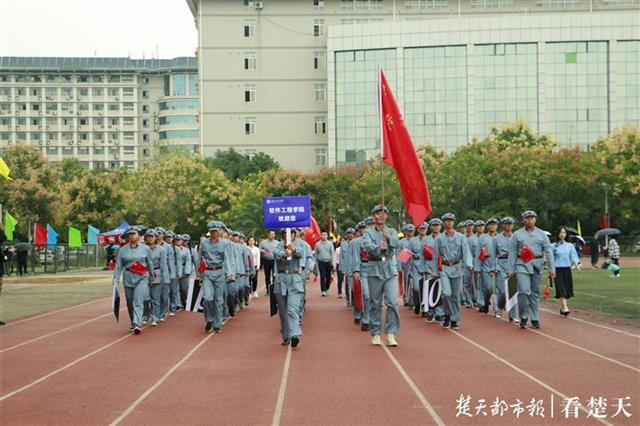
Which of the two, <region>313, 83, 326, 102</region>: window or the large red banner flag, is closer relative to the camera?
the large red banner flag

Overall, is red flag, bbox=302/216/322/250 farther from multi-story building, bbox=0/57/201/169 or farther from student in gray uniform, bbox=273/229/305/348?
multi-story building, bbox=0/57/201/169

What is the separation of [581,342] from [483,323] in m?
3.31

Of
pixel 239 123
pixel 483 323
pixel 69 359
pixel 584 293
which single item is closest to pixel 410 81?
pixel 239 123

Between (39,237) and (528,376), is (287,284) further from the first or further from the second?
(39,237)

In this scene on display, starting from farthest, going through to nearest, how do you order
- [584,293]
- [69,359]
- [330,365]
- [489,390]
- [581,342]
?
1. [584,293]
2. [581,342]
3. [69,359]
4. [330,365]
5. [489,390]

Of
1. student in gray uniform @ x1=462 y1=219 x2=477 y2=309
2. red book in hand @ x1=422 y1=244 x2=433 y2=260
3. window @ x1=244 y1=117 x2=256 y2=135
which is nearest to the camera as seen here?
red book in hand @ x1=422 y1=244 x2=433 y2=260

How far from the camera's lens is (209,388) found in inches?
401

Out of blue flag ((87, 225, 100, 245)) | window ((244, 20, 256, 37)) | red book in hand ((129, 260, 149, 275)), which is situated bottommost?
blue flag ((87, 225, 100, 245))

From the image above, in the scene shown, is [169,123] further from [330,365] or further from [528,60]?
[330,365]

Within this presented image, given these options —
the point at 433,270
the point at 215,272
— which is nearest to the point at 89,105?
the point at 215,272

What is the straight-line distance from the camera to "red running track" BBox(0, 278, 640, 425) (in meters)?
8.77

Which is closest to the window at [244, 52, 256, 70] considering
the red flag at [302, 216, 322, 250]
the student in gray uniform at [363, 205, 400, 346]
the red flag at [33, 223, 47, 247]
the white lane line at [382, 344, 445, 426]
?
the red flag at [33, 223, 47, 247]

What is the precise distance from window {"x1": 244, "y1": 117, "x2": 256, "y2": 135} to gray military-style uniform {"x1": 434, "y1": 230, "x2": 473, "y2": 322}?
7563cm

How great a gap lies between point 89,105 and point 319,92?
2140 inches
